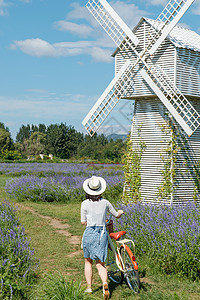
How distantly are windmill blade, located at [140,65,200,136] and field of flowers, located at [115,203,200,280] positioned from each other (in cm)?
334

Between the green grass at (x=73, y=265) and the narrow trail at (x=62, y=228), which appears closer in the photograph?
the green grass at (x=73, y=265)

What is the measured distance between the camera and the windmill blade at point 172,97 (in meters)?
9.52

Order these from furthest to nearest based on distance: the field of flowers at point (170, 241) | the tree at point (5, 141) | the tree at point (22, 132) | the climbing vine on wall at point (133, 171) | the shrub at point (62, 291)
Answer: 1. the tree at point (22, 132)
2. the tree at point (5, 141)
3. the climbing vine on wall at point (133, 171)
4. the field of flowers at point (170, 241)
5. the shrub at point (62, 291)

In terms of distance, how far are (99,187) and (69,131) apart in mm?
48439

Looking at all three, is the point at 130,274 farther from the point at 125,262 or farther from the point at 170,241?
the point at 170,241

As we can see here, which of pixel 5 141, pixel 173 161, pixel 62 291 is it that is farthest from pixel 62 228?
pixel 5 141

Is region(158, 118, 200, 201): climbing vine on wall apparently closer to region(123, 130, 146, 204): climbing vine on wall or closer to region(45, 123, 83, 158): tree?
region(123, 130, 146, 204): climbing vine on wall

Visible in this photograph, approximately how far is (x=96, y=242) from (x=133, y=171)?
5924mm

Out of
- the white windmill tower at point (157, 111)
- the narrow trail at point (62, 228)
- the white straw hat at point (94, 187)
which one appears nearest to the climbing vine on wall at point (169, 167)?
the white windmill tower at point (157, 111)

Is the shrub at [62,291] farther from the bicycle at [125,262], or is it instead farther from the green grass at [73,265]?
the bicycle at [125,262]

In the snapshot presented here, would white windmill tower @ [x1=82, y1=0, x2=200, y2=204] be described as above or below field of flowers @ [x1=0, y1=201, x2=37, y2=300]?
above

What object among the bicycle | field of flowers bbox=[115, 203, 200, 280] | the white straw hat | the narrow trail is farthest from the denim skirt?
the narrow trail

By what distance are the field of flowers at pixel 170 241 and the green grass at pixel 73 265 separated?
0.18m

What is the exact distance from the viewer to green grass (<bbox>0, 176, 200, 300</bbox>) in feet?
16.0
